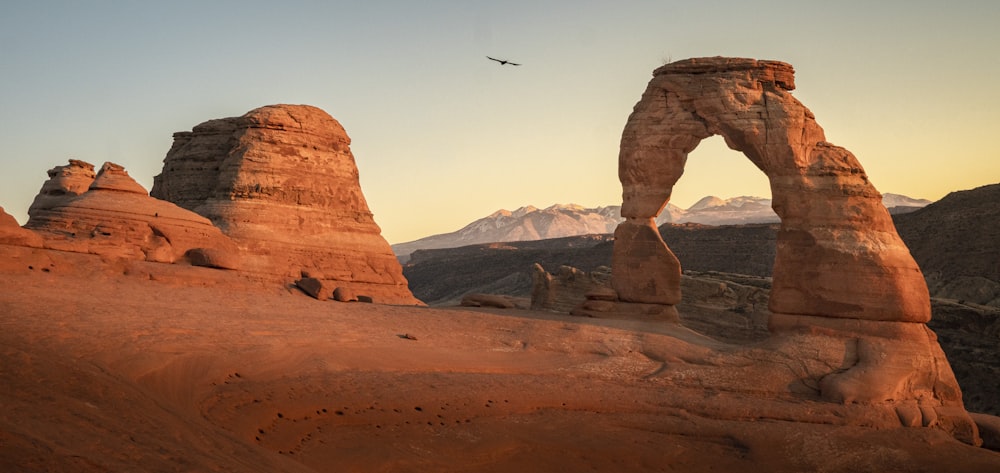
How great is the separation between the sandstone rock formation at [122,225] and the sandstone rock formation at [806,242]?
388 inches

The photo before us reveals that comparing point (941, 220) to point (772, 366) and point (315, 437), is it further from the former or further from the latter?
point (315, 437)

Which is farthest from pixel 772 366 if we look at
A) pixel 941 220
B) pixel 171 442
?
pixel 941 220

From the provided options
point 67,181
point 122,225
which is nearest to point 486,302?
point 122,225

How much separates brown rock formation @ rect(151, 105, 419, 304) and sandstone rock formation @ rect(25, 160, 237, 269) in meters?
2.93

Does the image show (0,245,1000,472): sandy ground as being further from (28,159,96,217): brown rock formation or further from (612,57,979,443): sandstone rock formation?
(28,159,96,217): brown rock formation

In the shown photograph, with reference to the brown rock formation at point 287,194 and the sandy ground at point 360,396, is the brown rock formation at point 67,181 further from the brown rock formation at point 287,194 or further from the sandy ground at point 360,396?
the sandy ground at point 360,396

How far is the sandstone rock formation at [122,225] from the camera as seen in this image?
18.4 metres

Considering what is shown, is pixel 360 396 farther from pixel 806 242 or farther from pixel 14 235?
pixel 14 235

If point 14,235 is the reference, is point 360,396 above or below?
below

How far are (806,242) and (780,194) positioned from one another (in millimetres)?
1110

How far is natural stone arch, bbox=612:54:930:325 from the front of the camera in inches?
576

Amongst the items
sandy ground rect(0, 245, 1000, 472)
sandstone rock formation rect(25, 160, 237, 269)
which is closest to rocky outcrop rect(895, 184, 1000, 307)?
sandy ground rect(0, 245, 1000, 472)

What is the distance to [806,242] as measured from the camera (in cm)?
1520

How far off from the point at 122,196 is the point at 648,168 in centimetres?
1242
